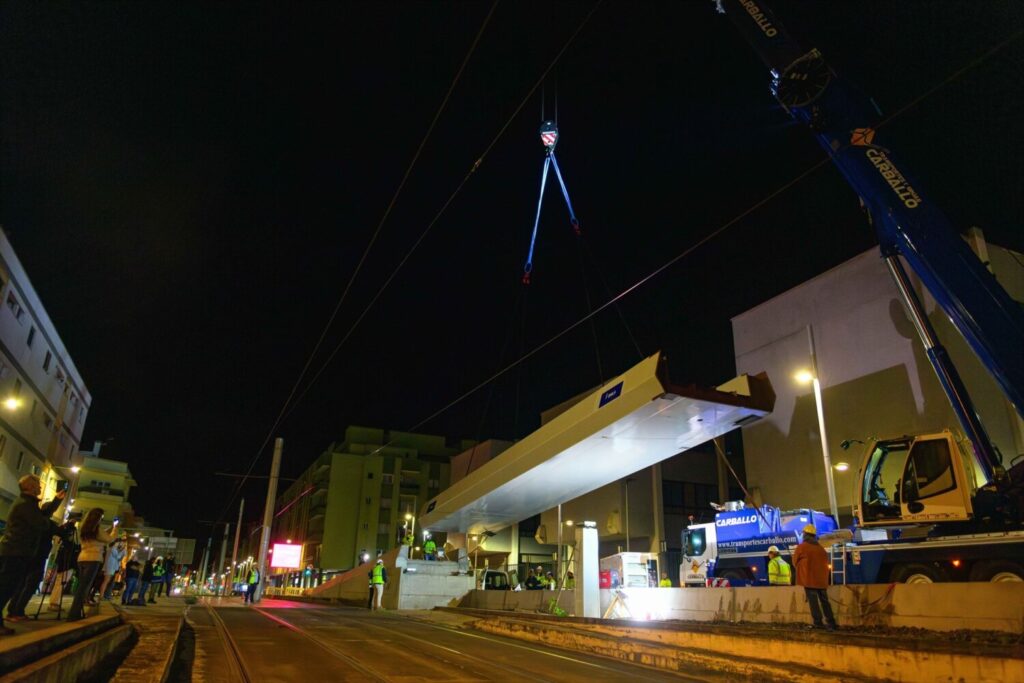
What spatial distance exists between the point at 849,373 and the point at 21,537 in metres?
24.0

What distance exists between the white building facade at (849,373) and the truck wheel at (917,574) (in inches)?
403

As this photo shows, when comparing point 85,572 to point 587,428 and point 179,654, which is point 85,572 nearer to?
point 179,654

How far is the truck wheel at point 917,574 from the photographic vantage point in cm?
1021

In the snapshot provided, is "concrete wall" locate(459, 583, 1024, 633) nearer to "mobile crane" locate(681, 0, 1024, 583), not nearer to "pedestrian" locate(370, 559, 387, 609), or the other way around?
"mobile crane" locate(681, 0, 1024, 583)

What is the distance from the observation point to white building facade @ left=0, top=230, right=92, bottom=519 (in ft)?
78.7

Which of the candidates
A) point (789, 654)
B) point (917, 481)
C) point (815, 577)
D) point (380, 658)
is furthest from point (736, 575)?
point (380, 658)

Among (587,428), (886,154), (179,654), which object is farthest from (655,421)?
(179,654)

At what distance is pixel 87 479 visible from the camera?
64625mm

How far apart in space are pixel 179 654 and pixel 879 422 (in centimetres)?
2158

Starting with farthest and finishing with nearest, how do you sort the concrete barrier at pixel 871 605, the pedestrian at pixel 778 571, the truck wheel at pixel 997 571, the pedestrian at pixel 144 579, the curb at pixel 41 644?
the pedestrian at pixel 144 579
the pedestrian at pixel 778 571
the truck wheel at pixel 997 571
the concrete barrier at pixel 871 605
the curb at pixel 41 644

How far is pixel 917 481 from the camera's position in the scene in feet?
35.0

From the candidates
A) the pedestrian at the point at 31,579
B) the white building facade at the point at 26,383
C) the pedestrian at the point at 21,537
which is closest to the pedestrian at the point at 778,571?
the pedestrian at the point at 31,579

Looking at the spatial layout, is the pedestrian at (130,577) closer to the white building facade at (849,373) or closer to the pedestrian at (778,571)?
the pedestrian at (778,571)

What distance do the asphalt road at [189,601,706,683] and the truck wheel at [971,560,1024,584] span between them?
18.5ft
